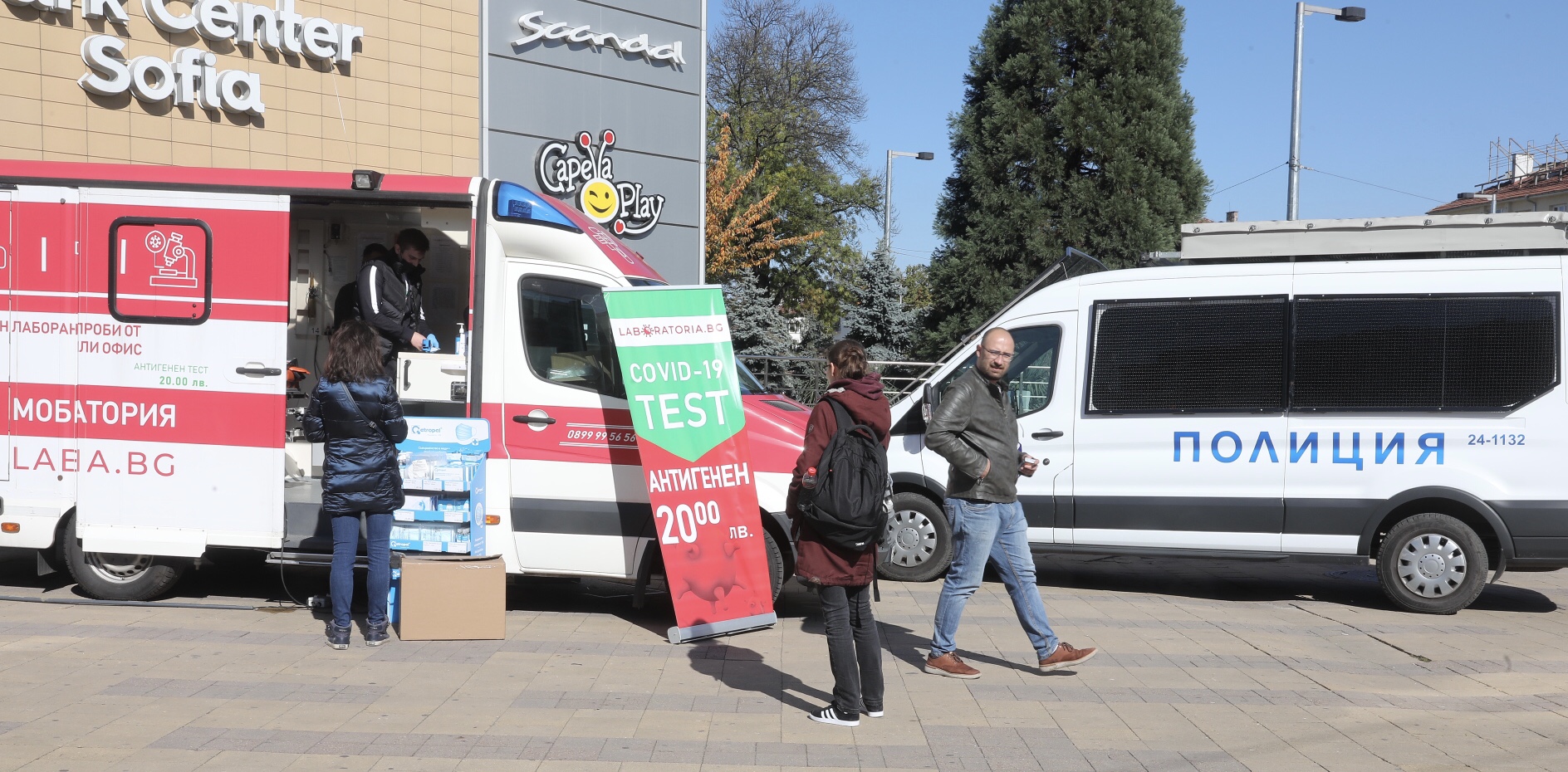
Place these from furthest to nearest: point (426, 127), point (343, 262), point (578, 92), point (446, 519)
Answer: point (578, 92)
point (426, 127)
point (343, 262)
point (446, 519)

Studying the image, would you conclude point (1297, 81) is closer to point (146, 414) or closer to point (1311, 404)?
point (1311, 404)

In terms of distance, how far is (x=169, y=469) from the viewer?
7.51 meters

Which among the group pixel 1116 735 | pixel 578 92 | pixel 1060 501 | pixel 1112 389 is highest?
pixel 578 92

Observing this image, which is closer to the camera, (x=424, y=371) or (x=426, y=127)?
(x=424, y=371)

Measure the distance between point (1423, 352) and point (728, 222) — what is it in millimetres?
22275

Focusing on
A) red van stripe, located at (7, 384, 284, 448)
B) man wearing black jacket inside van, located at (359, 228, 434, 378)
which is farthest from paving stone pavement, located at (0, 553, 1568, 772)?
man wearing black jacket inside van, located at (359, 228, 434, 378)

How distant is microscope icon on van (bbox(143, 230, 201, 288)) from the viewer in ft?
24.5

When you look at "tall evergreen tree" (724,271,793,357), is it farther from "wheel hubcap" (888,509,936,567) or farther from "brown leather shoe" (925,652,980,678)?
"brown leather shoe" (925,652,980,678)

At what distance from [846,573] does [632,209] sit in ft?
43.9

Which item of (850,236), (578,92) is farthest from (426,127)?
(850,236)

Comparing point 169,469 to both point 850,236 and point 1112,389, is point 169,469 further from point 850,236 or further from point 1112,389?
point 850,236

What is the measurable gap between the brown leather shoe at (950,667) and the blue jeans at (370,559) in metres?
3.09

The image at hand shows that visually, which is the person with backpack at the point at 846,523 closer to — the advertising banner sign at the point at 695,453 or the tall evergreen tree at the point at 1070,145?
the advertising banner sign at the point at 695,453

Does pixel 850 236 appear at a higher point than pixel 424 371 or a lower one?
higher
